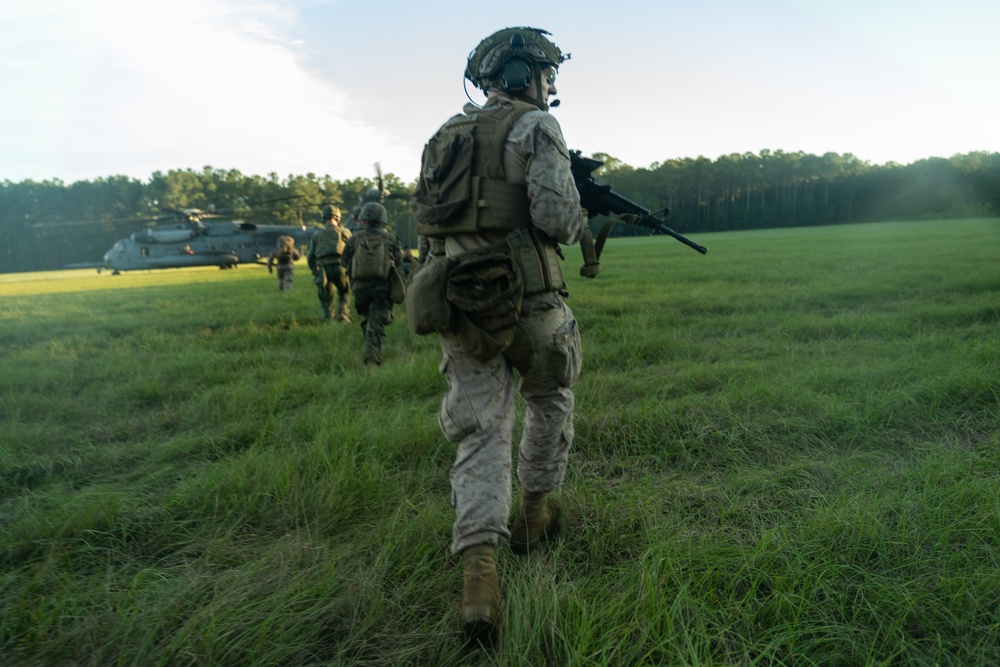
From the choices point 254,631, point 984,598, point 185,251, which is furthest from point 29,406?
point 185,251

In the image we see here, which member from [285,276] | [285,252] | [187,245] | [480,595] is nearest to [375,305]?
[480,595]

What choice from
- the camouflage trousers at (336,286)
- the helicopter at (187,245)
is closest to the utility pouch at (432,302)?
the camouflage trousers at (336,286)

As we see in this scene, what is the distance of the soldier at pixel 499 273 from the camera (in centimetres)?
220

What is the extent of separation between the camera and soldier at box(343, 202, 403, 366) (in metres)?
6.67

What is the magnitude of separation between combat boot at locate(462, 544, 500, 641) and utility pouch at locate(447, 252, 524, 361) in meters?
0.69

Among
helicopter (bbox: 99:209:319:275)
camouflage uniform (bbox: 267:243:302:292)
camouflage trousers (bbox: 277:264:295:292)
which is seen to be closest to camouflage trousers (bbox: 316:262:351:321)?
camouflage uniform (bbox: 267:243:302:292)

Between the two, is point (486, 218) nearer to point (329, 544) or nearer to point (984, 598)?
point (329, 544)

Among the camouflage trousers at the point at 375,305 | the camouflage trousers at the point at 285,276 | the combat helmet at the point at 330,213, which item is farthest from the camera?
the camouflage trousers at the point at 285,276

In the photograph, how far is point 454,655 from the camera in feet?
6.07

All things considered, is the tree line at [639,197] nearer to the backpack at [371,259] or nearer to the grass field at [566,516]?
the backpack at [371,259]

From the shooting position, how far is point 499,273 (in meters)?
2.17

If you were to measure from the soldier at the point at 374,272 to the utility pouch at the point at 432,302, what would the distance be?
4.28m

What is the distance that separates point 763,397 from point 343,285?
6698mm

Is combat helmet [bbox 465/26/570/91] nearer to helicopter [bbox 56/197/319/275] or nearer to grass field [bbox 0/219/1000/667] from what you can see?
grass field [bbox 0/219/1000/667]
